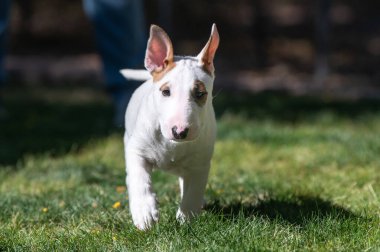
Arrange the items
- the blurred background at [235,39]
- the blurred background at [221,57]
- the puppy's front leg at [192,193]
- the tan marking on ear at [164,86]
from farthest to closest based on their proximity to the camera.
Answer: the blurred background at [235,39], the blurred background at [221,57], the puppy's front leg at [192,193], the tan marking on ear at [164,86]

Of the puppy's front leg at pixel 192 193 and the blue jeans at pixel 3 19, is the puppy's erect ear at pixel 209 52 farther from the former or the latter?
the blue jeans at pixel 3 19

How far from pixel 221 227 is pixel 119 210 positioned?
701 mm

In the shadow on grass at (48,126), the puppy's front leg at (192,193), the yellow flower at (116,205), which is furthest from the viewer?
the shadow on grass at (48,126)

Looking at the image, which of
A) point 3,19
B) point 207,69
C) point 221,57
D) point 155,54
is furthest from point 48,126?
point 221,57

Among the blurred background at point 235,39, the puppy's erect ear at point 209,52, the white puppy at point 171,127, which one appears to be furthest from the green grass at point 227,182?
the blurred background at point 235,39

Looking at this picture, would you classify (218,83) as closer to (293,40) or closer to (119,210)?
(293,40)

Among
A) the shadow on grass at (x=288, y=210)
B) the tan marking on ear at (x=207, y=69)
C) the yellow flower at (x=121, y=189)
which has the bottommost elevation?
the yellow flower at (x=121, y=189)

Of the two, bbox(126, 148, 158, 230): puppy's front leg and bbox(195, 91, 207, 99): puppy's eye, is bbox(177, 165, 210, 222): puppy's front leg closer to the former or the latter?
bbox(126, 148, 158, 230): puppy's front leg

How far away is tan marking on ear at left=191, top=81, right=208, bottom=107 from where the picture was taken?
283 centimetres

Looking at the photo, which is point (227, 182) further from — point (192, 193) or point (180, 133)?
point (180, 133)

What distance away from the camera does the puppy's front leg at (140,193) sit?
3012 millimetres

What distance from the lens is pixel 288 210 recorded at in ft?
11.3

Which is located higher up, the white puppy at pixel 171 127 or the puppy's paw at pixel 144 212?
the white puppy at pixel 171 127

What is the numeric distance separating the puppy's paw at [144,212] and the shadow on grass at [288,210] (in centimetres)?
30
